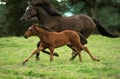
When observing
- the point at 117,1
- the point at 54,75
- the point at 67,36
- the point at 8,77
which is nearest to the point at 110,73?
the point at 54,75

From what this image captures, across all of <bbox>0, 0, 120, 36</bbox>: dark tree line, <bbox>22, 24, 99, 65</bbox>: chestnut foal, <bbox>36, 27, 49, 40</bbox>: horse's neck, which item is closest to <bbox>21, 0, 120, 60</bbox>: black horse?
<bbox>22, 24, 99, 65</bbox>: chestnut foal

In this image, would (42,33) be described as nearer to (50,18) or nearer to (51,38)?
(51,38)

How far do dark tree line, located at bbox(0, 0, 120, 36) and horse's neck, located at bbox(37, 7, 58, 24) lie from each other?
102 feet

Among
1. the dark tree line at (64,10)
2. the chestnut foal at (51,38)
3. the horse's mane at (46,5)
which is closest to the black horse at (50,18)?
the horse's mane at (46,5)

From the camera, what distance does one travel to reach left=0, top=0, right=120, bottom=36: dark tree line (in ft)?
164

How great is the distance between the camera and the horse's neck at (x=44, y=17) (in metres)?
16.9

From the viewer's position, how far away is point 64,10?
5322cm

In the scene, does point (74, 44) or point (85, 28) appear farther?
point (85, 28)

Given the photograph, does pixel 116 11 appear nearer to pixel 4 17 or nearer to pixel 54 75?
pixel 4 17

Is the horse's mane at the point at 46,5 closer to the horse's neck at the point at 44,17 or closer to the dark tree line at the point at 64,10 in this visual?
the horse's neck at the point at 44,17

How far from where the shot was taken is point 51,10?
1694 cm

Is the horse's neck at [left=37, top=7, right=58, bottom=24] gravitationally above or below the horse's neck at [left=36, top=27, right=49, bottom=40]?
below

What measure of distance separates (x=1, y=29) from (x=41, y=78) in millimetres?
40818

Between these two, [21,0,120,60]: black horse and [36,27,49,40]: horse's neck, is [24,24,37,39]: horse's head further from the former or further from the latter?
[21,0,120,60]: black horse
